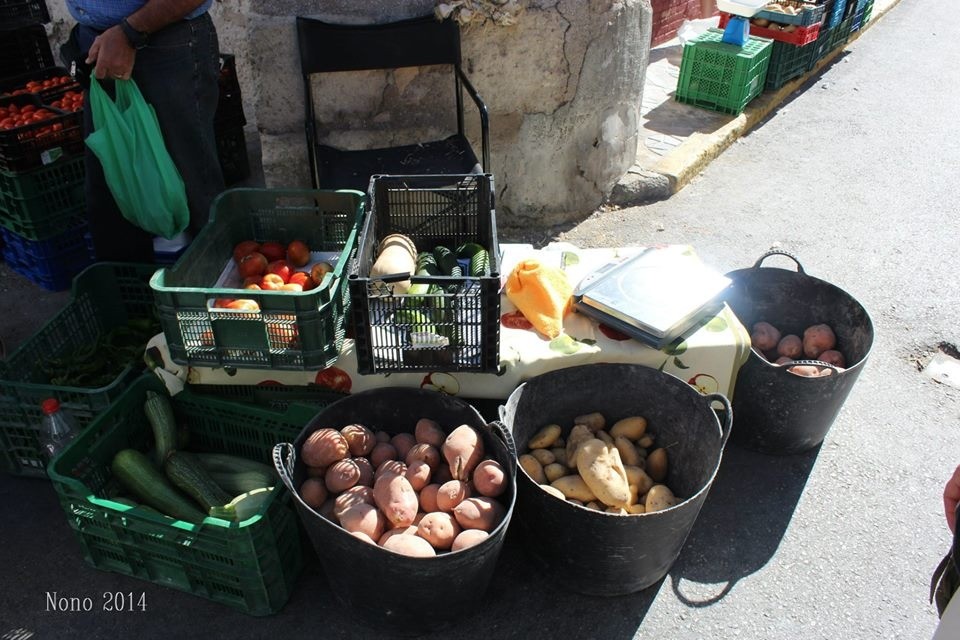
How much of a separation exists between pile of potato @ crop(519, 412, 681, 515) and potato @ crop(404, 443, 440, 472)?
31 centimetres

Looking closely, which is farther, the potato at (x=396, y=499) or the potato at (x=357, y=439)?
the potato at (x=357, y=439)

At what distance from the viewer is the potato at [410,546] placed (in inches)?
89.0

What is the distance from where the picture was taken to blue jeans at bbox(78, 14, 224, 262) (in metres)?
3.30

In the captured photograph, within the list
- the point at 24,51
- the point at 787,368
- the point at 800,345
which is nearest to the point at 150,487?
the point at 787,368

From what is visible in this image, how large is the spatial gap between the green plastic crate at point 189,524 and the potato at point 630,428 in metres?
1.15

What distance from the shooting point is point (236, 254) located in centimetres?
311

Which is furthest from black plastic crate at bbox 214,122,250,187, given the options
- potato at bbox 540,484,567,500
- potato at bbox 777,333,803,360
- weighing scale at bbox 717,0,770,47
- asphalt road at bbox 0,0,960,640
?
weighing scale at bbox 717,0,770,47

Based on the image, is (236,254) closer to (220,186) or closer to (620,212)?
(220,186)

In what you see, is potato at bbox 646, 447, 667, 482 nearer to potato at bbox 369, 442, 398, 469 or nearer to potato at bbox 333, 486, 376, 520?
potato at bbox 369, 442, 398, 469

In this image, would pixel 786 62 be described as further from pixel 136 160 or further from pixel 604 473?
pixel 136 160

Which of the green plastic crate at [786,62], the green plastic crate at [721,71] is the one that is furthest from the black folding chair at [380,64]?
the green plastic crate at [786,62]

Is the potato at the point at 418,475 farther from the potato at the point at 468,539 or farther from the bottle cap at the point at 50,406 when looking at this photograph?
the bottle cap at the point at 50,406

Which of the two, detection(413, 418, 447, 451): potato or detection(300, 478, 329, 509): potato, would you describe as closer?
detection(300, 478, 329, 509): potato

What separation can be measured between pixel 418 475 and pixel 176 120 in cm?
207
